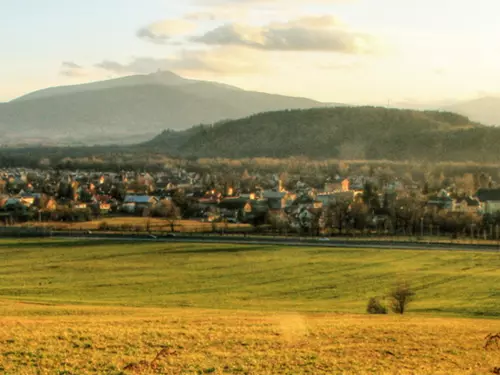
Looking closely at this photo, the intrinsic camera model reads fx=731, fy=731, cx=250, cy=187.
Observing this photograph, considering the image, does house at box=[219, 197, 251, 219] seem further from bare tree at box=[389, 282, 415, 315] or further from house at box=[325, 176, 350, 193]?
bare tree at box=[389, 282, 415, 315]

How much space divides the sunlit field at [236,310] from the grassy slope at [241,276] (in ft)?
0.35

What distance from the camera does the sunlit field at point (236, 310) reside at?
17.4m

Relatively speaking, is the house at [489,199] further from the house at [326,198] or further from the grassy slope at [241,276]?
the grassy slope at [241,276]

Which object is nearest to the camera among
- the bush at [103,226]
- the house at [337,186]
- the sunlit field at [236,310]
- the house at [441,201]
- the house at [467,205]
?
the sunlit field at [236,310]

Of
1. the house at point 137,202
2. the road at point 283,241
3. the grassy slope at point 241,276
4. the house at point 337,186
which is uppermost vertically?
the house at point 337,186

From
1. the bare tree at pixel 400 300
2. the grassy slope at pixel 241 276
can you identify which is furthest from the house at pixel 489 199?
the bare tree at pixel 400 300

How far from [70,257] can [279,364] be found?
4261 centimetres

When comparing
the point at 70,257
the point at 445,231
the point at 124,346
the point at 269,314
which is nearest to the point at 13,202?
the point at 70,257

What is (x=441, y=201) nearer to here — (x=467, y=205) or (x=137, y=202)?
(x=467, y=205)

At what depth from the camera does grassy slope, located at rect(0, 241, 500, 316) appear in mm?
37125

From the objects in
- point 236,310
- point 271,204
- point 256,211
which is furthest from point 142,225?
point 236,310

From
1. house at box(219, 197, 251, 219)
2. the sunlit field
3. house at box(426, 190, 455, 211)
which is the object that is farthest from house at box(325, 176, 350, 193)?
the sunlit field

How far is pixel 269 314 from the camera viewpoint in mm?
28359

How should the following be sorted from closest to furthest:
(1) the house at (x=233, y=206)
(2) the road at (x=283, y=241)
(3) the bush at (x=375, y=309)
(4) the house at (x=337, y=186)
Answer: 1. (3) the bush at (x=375, y=309)
2. (2) the road at (x=283, y=241)
3. (1) the house at (x=233, y=206)
4. (4) the house at (x=337, y=186)
